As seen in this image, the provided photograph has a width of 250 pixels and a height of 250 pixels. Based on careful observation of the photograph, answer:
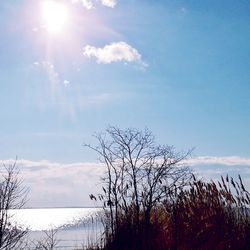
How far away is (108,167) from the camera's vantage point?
42.7ft

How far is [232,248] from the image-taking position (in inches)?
332

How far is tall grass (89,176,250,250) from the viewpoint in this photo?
8703mm

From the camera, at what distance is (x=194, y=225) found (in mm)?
9125

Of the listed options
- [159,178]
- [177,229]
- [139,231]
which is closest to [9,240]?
[159,178]

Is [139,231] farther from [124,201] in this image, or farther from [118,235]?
[124,201]

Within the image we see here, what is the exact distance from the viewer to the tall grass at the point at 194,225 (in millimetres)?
8703

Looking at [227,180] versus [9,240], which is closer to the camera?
[227,180]

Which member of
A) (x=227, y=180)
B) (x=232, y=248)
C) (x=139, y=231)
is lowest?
(x=232, y=248)

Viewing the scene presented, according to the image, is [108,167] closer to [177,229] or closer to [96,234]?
[96,234]

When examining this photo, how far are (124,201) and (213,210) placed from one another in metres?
2.26

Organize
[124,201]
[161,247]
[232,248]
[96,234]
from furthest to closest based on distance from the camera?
[96,234], [124,201], [161,247], [232,248]

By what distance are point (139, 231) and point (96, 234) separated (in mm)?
2224

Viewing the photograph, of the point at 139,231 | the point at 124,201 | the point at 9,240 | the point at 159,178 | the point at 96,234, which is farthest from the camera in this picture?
the point at 9,240

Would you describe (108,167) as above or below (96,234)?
above
